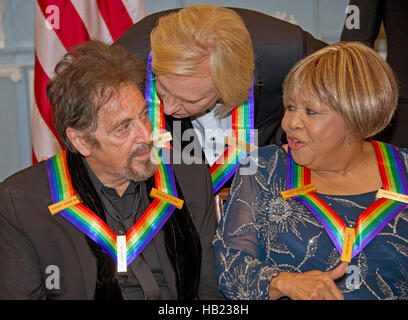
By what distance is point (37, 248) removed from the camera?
1.82 metres

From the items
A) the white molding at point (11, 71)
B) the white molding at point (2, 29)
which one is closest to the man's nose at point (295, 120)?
the white molding at point (11, 71)

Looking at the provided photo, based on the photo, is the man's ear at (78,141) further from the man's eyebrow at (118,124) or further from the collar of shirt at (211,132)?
the collar of shirt at (211,132)

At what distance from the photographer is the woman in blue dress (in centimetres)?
186

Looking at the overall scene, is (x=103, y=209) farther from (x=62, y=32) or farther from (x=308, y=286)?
(x=62, y=32)

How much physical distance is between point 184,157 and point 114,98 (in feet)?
1.36

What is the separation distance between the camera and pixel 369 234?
1.89 metres

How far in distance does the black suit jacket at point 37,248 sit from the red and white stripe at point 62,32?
1.35 meters

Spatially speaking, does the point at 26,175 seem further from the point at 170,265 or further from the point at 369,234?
the point at 369,234

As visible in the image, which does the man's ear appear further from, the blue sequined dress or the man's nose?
the man's nose

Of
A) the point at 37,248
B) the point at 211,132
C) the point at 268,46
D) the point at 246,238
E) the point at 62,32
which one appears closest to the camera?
the point at 37,248

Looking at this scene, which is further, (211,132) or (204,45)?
(211,132)

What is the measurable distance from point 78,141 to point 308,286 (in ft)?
3.01

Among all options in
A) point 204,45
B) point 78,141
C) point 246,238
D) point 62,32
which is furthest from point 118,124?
point 62,32

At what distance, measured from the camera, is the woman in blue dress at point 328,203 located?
1.86m
